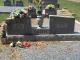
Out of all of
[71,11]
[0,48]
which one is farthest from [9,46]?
[71,11]

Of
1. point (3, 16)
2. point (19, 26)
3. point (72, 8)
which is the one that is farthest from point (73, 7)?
point (19, 26)

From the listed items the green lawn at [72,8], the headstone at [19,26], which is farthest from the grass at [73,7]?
the headstone at [19,26]

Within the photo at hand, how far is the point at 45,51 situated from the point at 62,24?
2.54 meters

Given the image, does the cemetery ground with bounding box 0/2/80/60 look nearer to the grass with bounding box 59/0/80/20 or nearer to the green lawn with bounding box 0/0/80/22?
the green lawn with bounding box 0/0/80/22

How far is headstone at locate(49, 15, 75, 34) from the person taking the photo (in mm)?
15594

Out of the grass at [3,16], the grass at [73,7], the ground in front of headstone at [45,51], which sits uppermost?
the grass at [73,7]

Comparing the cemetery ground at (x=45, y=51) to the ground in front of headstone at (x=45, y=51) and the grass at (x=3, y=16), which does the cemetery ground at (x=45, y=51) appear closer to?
the ground in front of headstone at (x=45, y=51)

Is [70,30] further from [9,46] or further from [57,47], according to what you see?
[9,46]

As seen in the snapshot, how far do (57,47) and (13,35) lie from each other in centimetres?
226

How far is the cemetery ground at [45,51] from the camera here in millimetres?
12828

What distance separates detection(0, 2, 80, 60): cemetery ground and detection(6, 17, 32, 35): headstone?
88 centimetres

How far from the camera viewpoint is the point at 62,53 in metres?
13.4

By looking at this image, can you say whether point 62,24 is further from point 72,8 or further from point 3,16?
point 72,8

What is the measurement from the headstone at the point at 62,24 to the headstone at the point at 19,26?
1136 millimetres
